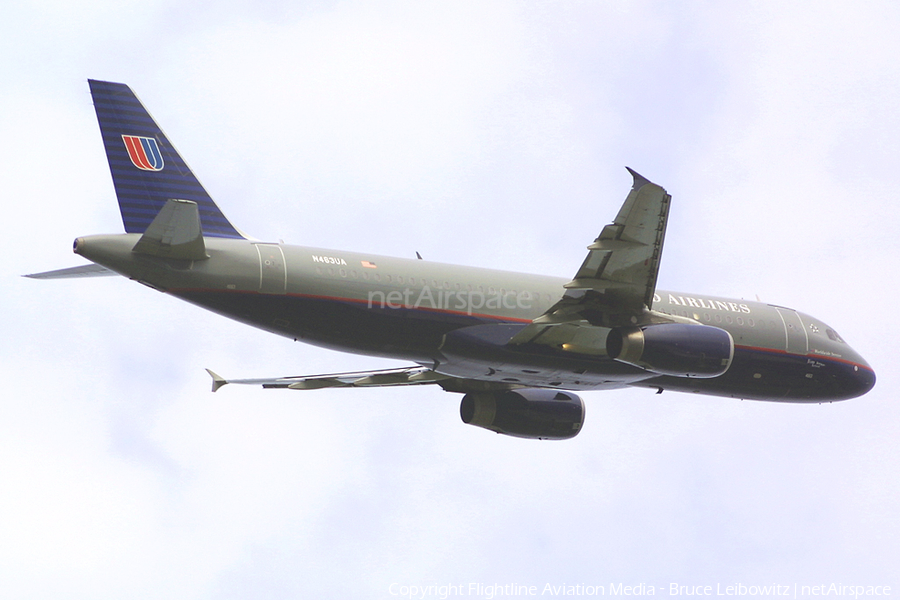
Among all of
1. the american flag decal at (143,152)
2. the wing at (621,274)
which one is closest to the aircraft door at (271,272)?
the american flag decal at (143,152)

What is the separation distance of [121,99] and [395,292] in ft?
23.8

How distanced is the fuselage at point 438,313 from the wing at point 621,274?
0.56 metres

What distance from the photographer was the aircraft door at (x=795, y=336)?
100 ft

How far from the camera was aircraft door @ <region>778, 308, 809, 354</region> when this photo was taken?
3059cm

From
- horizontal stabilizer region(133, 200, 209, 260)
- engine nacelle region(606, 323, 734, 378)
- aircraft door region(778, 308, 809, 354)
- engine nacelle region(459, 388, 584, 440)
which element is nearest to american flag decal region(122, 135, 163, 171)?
horizontal stabilizer region(133, 200, 209, 260)

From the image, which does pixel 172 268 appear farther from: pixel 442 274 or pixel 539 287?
pixel 539 287

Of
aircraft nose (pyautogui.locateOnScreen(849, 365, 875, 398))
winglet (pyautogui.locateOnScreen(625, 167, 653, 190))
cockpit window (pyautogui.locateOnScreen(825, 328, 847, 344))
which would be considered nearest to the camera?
winglet (pyautogui.locateOnScreen(625, 167, 653, 190))

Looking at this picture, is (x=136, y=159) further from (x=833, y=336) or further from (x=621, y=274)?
(x=833, y=336)

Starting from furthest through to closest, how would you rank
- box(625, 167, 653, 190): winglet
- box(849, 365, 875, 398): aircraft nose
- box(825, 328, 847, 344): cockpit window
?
box(825, 328, 847, 344): cockpit window, box(849, 365, 875, 398): aircraft nose, box(625, 167, 653, 190): winglet

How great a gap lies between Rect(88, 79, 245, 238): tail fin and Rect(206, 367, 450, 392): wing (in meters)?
5.68

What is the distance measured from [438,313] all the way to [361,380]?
5.06 metres

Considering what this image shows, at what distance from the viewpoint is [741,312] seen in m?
30.5

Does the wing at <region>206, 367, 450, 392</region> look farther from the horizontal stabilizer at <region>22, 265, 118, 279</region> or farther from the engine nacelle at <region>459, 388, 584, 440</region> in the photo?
the horizontal stabilizer at <region>22, 265, 118, 279</region>

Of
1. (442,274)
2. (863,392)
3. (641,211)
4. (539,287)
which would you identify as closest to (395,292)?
(442,274)
